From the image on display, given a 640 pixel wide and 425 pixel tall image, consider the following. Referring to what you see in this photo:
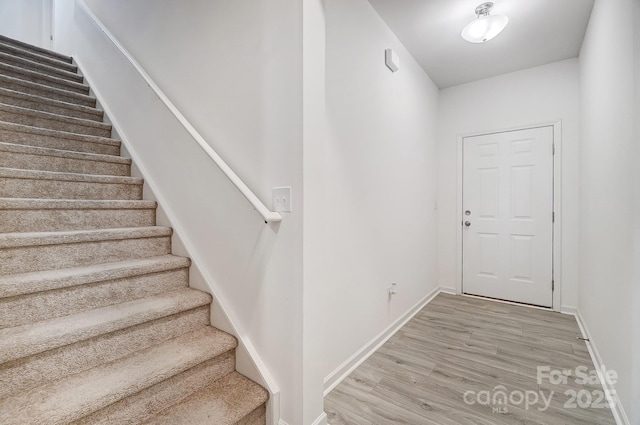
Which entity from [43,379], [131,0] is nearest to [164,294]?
[43,379]

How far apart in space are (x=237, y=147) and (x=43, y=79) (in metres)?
2.61

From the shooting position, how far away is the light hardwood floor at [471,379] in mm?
1589

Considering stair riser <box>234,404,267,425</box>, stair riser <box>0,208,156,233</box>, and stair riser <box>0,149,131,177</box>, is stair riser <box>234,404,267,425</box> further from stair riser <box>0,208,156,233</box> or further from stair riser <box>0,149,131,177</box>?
stair riser <box>0,149,131,177</box>

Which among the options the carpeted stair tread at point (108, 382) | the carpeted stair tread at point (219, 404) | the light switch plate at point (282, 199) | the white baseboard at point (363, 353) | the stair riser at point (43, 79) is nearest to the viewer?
the carpeted stair tread at point (108, 382)

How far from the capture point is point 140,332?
4.72 ft

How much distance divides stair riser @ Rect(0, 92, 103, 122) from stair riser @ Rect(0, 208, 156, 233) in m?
1.36

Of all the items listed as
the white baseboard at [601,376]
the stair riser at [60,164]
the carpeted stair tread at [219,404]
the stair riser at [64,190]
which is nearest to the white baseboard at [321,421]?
the carpeted stair tread at [219,404]

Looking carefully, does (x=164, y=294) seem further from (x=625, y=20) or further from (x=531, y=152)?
(x=531, y=152)

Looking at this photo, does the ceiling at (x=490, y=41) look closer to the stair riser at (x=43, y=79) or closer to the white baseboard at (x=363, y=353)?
the white baseboard at (x=363, y=353)

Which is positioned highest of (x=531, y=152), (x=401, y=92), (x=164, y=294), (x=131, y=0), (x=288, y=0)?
(x=131, y=0)

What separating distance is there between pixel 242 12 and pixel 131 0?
5.61ft

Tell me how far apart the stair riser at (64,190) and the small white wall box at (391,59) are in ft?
7.62

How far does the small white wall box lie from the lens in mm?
2510

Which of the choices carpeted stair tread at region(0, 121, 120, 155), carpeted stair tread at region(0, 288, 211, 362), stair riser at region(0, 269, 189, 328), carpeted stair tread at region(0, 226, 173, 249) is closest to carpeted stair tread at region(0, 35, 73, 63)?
carpeted stair tread at region(0, 121, 120, 155)
